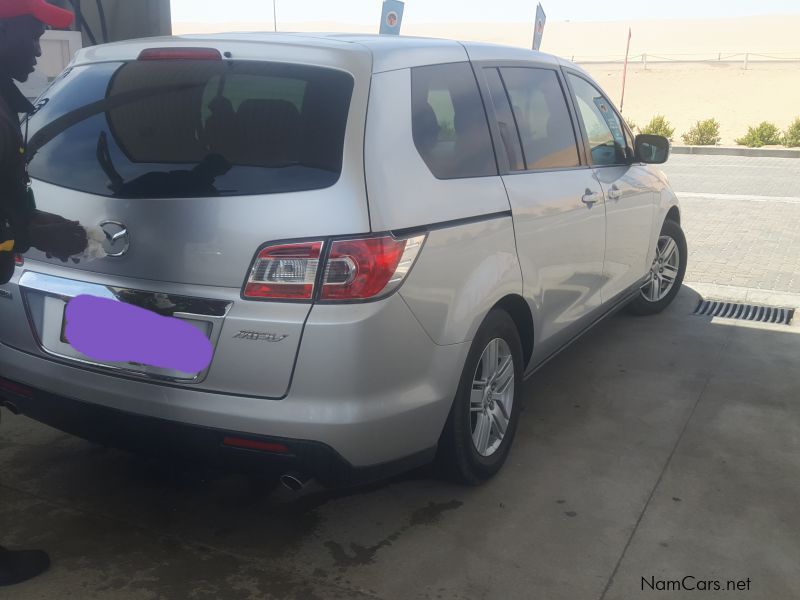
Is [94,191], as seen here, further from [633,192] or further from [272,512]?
[633,192]

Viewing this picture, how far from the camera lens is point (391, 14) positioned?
13.1 meters

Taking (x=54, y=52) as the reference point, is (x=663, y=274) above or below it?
below

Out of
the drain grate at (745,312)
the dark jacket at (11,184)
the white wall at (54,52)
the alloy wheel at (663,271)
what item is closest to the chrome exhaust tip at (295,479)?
the dark jacket at (11,184)

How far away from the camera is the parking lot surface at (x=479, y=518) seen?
→ 2.95 metres

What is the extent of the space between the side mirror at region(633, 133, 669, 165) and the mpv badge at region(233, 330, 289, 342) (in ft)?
10.5

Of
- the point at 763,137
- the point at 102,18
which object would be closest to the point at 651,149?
the point at 102,18

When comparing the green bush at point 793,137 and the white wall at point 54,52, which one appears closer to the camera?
the white wall at point 54,52

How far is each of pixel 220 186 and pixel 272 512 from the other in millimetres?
1383

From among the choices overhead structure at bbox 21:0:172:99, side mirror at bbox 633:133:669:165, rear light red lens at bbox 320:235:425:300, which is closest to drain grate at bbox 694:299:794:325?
side mirror at bbox 633:133:669:165

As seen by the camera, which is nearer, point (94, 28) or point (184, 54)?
point (184, 54)

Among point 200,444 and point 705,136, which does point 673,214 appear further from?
point 705,136

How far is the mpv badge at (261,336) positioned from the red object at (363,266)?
18 centimetres

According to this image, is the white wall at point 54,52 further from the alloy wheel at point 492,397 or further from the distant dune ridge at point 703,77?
the distant dune ridge at point 703,77

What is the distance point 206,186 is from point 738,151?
19.7 metres
